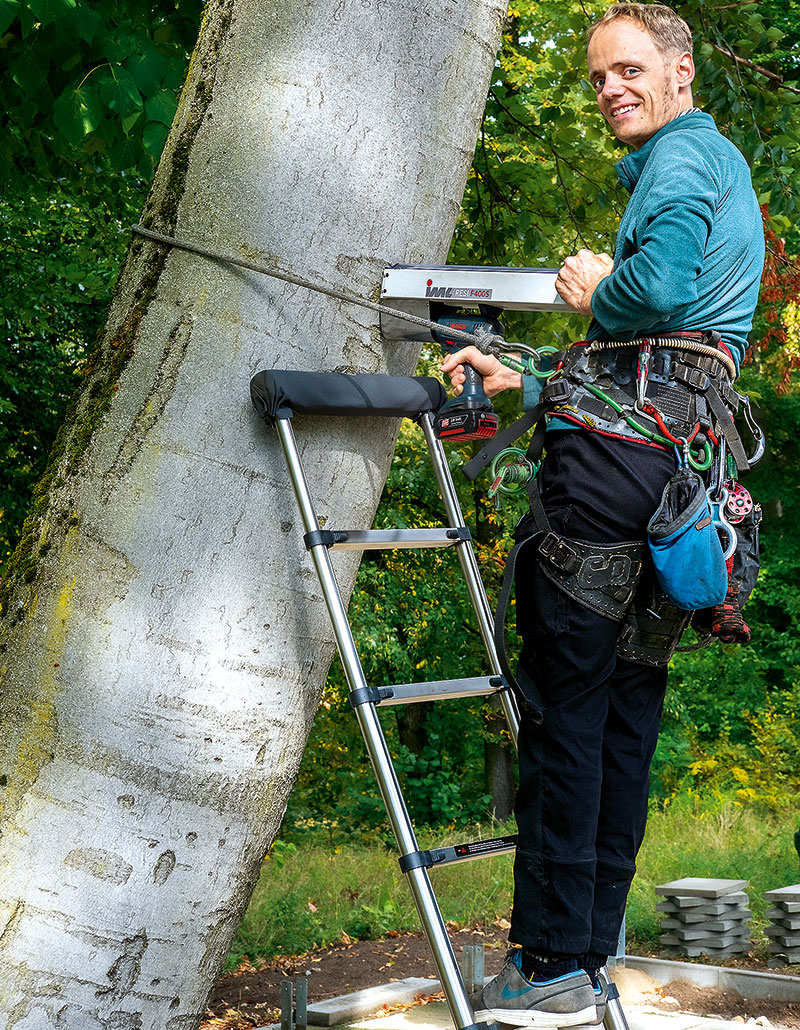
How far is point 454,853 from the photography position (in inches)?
96.6

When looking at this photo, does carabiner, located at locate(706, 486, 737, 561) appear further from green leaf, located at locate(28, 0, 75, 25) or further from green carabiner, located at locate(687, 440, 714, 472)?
green leaf, located at locate(28, 0, 75, 25)

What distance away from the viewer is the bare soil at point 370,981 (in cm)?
534

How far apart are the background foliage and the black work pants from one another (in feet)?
7.99

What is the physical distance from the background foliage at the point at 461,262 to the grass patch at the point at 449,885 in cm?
289

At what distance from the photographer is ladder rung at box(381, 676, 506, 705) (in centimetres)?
243

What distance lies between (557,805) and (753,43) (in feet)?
17.7

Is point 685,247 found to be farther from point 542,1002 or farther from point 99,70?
point 99,70

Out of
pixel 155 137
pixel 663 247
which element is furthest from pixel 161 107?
pixel 663 247

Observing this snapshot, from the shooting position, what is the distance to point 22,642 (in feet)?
7.18

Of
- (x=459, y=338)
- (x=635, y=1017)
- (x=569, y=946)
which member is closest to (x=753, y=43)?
(x=459, y=338)

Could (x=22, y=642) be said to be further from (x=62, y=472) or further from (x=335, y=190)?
(x=335, y=190)

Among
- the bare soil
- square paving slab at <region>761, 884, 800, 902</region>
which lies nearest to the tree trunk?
the bare soil

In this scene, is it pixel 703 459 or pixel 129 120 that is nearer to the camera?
pixel 703 459

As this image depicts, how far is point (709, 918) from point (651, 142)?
4803mm
